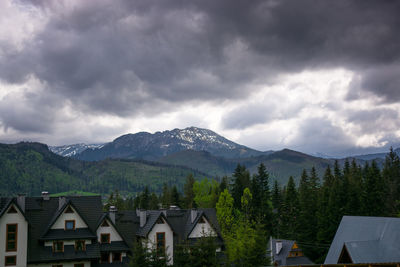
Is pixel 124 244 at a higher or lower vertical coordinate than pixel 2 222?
lower

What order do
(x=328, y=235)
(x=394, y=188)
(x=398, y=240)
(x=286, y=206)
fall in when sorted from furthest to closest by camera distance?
(x=286, y=206) < (x=394, y=188) < (x=328, y=235) < (x=398, y=240)

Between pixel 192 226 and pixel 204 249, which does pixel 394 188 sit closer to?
pixel 192 226

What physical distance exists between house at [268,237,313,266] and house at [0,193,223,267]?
18.6 m

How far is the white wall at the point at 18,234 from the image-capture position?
42.5m

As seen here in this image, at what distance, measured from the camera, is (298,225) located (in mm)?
73875

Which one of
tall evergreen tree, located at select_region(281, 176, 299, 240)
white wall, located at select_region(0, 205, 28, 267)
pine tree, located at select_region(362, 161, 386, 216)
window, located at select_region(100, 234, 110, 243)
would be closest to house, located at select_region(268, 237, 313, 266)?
tall evergreen tree, located at select_region(281, 176, 299, 240)

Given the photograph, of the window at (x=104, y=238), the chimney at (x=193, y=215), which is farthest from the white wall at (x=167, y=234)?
the window at (x=104, y=238)

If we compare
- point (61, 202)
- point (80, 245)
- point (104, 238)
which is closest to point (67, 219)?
point (61, 202)

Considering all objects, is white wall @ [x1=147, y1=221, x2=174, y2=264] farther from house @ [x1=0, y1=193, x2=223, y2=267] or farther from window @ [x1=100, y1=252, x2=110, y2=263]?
window @ [x1=100, y1=252, x2=110, y2=263]

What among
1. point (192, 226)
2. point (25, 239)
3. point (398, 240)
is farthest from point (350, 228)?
point (25, 239)

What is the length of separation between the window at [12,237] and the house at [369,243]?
1434 inches

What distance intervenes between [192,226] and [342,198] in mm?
30485

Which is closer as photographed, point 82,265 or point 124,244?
point 82,265

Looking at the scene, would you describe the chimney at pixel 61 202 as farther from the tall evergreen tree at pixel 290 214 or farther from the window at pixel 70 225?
the tall evergreen tree at pixel 290 214
